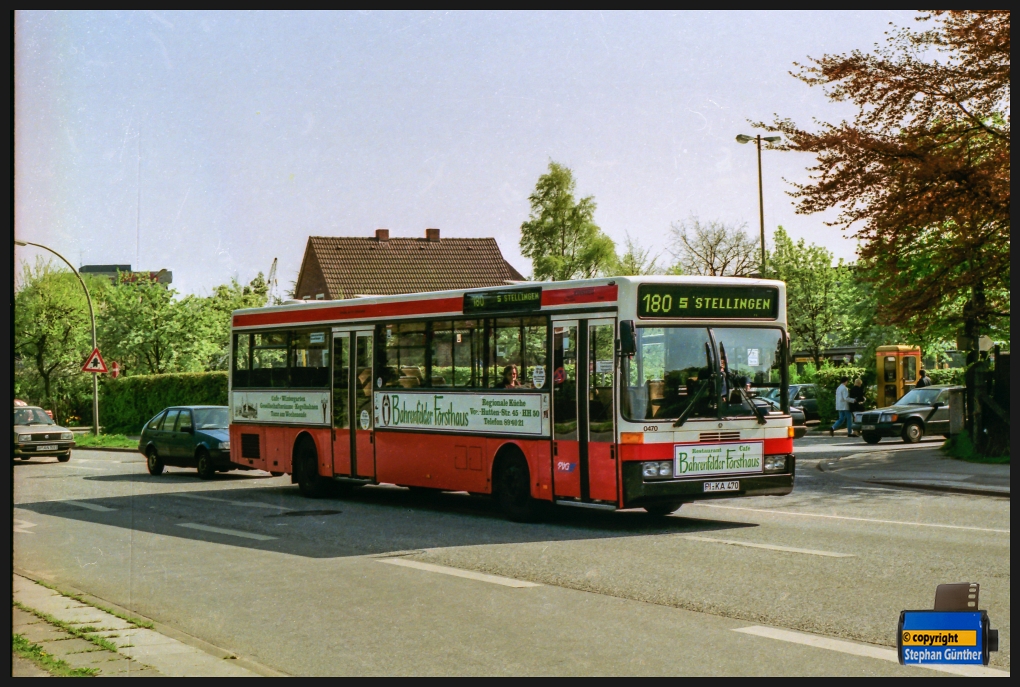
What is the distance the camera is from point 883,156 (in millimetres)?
21594

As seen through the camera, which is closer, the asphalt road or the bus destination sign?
the asphalt road

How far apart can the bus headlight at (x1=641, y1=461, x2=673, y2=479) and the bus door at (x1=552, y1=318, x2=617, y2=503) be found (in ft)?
1.22

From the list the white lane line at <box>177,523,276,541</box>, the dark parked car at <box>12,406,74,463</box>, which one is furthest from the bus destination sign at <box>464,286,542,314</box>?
the dark parked car at <box>12,406,74,463</box>

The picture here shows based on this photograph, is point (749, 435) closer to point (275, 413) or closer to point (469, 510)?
point (469, 510)

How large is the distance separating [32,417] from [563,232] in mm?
16956

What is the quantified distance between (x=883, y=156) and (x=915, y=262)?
3.09m

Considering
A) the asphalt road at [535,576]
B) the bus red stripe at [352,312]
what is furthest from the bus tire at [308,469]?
the bus red stripe at [352,312]

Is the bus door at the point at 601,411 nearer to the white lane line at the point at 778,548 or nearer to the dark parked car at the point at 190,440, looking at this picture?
the white lane line at the point at 778,548

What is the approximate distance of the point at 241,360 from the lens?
20844mm

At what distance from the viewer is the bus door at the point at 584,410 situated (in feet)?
43.2

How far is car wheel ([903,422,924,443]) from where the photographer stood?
3103cm

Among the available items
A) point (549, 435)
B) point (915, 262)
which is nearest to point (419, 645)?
point (549, 435)

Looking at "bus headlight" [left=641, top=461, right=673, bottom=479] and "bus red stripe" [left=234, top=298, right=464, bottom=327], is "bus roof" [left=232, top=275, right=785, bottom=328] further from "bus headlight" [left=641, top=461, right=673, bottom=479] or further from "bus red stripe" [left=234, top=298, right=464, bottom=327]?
"bus headlight" [left=641, top=461, right=673, bottom=479]

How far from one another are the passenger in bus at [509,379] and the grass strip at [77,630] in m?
6.86
